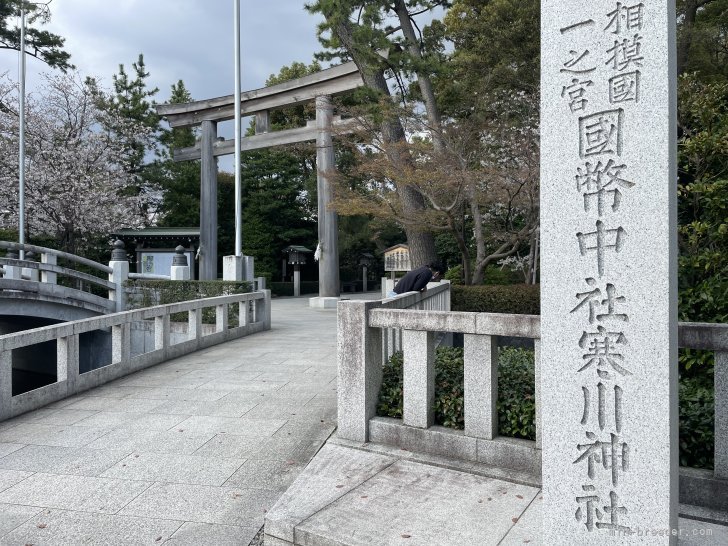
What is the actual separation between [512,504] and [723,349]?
1.64 meters

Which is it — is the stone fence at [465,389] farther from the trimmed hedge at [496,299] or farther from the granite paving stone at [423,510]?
the trimmed hedge at [496,299]

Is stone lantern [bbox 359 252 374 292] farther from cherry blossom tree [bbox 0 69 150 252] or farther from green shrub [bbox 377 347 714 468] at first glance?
green shrub [bbox 377 347 714 468]

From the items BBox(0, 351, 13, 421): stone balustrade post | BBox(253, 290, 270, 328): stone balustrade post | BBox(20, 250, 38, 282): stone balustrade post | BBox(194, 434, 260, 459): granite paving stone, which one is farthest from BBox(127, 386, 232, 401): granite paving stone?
BBox(20, 250, 38, 282): stone balustrade post

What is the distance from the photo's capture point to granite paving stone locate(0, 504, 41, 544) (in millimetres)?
3416

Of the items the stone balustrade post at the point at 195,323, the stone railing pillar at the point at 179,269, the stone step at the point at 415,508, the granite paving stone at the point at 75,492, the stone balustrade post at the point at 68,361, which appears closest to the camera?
the stone step at the point at 415,508

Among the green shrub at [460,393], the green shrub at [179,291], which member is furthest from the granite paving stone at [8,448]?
the green shrub at [179,291]

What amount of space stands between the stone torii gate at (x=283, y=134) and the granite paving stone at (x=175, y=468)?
12.2m

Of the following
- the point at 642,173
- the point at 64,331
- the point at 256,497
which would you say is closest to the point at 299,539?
the point at 256,497

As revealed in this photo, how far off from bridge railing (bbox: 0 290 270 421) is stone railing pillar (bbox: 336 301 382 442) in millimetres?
3654

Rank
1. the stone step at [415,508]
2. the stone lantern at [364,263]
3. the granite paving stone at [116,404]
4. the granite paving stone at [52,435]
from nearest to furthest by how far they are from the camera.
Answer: the stone step at [415,508] < the granite paving stone at [52,435] < the granite paving stone at [116,404] < the stone lantern at [364,263]

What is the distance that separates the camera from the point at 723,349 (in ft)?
10.8

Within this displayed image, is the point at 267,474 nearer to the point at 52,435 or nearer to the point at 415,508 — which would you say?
the point at 415,508

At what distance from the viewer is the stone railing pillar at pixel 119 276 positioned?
16.1m

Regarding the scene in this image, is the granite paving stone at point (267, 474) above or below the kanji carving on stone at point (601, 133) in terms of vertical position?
below
